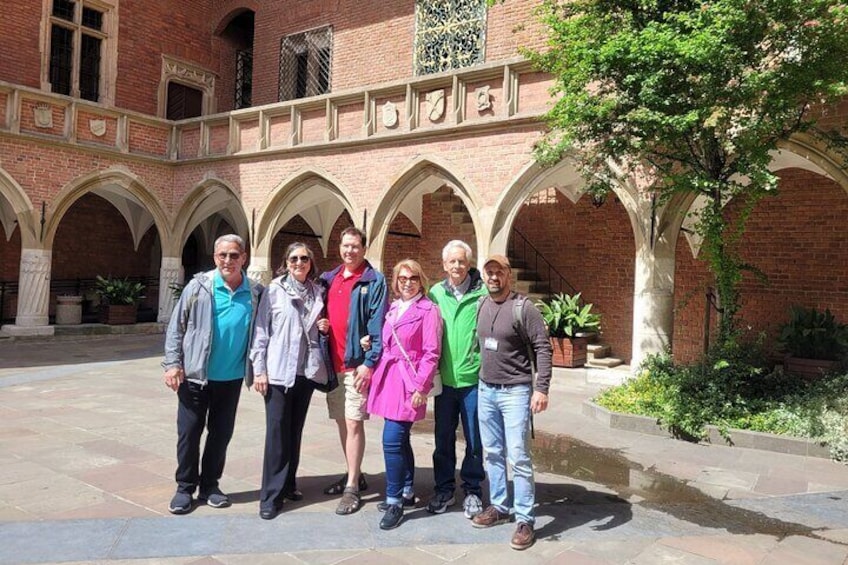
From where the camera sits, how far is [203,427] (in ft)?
12.8

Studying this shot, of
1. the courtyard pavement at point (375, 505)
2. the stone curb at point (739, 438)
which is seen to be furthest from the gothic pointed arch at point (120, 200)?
the stone curb at point (739, 438)

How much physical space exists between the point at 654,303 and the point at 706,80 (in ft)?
11.4

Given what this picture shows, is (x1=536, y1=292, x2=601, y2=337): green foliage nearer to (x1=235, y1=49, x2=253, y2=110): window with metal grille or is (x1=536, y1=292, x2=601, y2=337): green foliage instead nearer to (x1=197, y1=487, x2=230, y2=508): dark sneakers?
(x1=197, y1=487, x2=230, y2=508): dark sneakers

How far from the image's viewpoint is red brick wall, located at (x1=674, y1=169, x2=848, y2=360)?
1005 cm

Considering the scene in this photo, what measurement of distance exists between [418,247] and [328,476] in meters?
10.9

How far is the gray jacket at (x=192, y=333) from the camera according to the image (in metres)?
3.75

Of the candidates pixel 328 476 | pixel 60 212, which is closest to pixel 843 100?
pixel 328 476

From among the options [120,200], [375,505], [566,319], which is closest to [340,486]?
[375,505]

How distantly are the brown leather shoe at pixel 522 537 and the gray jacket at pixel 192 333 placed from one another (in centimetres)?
197

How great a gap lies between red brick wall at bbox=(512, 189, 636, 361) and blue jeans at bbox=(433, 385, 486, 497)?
8.96m

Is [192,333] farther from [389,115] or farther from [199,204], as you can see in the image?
[199,204]

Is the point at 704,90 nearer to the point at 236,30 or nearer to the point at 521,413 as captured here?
the point at 521,413

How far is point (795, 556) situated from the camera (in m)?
3.48

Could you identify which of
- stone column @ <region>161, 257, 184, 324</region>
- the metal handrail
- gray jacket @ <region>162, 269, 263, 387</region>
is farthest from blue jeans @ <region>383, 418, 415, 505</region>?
stone column @ <region>161, 257, 184, 324</region>
